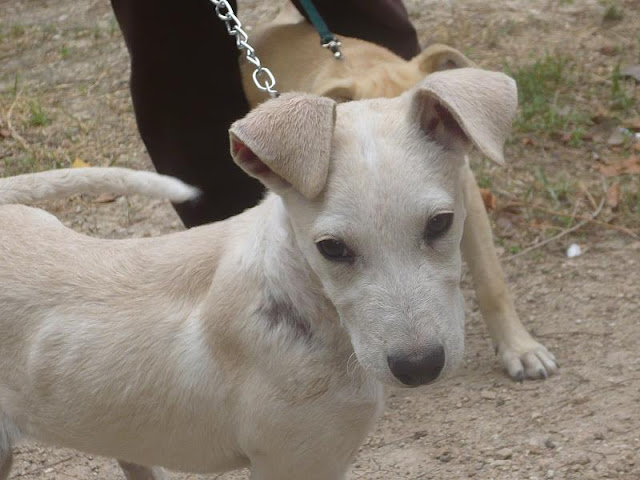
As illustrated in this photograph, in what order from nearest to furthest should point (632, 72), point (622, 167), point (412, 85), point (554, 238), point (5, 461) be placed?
point (5, 461)
point (412, 85)
point (554, 238)
point (622, 167)
point (632, 72)

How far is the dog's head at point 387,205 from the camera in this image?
2.72 metres

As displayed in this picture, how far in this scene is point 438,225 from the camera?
2.80 metres

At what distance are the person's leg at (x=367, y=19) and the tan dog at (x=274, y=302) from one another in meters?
2.28

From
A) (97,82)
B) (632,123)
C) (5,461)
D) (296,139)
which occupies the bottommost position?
(632,123)

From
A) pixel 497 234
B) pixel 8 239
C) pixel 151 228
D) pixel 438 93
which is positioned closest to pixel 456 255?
pixel 438 93

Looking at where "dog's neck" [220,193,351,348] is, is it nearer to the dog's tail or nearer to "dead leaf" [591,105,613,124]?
the dog's tail

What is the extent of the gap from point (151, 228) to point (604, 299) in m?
2.50

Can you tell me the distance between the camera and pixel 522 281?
5.40 metres

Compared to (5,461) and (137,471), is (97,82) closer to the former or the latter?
(137,471)

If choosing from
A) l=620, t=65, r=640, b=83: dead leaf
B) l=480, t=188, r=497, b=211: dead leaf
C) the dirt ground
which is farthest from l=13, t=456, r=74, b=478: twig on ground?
l=620, t=65, r=640, b=83: dead leaf

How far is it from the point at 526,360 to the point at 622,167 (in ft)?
6.01

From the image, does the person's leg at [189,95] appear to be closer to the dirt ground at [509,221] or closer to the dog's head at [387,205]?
the dirt ground at [509,221]

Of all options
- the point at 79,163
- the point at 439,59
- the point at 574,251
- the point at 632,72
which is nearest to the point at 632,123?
the point at 632,72

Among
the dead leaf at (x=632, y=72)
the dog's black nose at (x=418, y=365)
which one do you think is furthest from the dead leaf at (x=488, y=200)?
the dog's black nose at (x=418, y=365)
